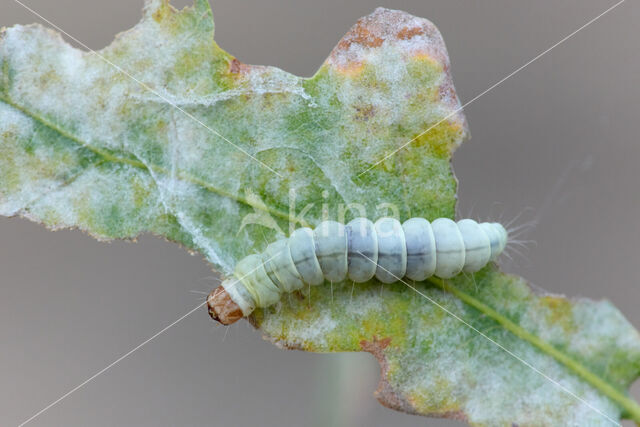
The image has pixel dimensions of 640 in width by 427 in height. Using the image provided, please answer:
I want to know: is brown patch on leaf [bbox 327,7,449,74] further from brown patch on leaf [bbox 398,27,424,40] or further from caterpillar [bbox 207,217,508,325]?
caterpillar [bbox 207,217,508,325]

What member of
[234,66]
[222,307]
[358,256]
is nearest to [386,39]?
[234,66]

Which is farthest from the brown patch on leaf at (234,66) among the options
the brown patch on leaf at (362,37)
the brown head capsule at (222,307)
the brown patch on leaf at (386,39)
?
the brown head capsule at (222,307)

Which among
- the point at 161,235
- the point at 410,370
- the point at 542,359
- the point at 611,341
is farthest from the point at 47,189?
the point at 611,341

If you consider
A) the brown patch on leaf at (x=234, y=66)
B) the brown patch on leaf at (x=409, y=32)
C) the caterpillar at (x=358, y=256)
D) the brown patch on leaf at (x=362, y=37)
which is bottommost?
the caterpillar at (x=358, y=256)

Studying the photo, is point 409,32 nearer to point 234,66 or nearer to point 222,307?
point 234,66

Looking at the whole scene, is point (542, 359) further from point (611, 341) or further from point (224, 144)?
point (224, 144)

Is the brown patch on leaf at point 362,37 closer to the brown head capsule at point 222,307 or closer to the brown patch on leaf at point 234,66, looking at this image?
the brown patch on leaf at point 234,66
